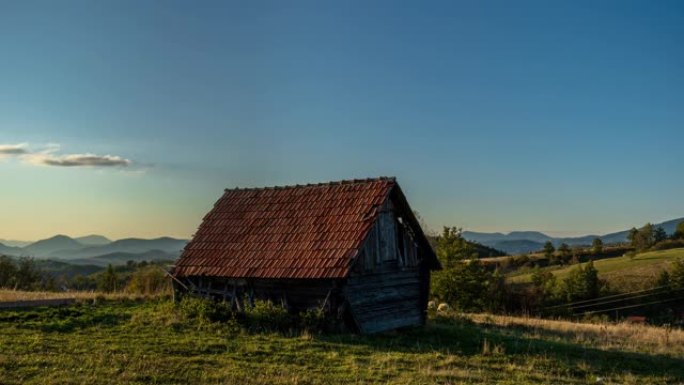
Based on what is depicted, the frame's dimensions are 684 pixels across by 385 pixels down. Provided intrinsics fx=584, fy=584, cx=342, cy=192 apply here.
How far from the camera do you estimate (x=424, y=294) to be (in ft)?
77.9

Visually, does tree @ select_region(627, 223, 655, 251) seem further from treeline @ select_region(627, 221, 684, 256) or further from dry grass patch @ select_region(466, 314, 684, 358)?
dry grass patch @ select_region(466, 314, 684, 358)

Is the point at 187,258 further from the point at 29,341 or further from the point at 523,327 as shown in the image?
the point at 523,327

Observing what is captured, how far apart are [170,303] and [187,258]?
221cm

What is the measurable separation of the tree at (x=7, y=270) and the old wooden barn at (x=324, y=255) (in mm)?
32865

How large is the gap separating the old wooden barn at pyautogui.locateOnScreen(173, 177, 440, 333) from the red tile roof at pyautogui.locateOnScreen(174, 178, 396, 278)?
5cm

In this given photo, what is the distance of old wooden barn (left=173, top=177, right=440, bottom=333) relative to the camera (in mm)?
20047

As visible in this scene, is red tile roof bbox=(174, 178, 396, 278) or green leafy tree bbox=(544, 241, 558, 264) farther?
green leafy tree bbox=(544, 241, 558, 264)

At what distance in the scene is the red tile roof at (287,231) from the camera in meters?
20.2

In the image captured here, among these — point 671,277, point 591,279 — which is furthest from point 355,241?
point 671,277

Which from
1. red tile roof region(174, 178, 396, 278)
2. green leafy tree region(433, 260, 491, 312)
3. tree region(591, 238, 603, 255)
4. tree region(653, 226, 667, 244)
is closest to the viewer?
red tile roof region(174, 178, 396, 278)

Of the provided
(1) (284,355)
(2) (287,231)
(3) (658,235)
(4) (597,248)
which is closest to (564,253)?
(4) (597,248)

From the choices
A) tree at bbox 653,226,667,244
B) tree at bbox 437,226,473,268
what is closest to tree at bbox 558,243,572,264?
tree at bbox 653,226,667,244

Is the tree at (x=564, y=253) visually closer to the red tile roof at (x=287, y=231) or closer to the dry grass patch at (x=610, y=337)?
the dry grass patch at (x=610, y=337)

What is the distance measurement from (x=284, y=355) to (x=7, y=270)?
45799mm
